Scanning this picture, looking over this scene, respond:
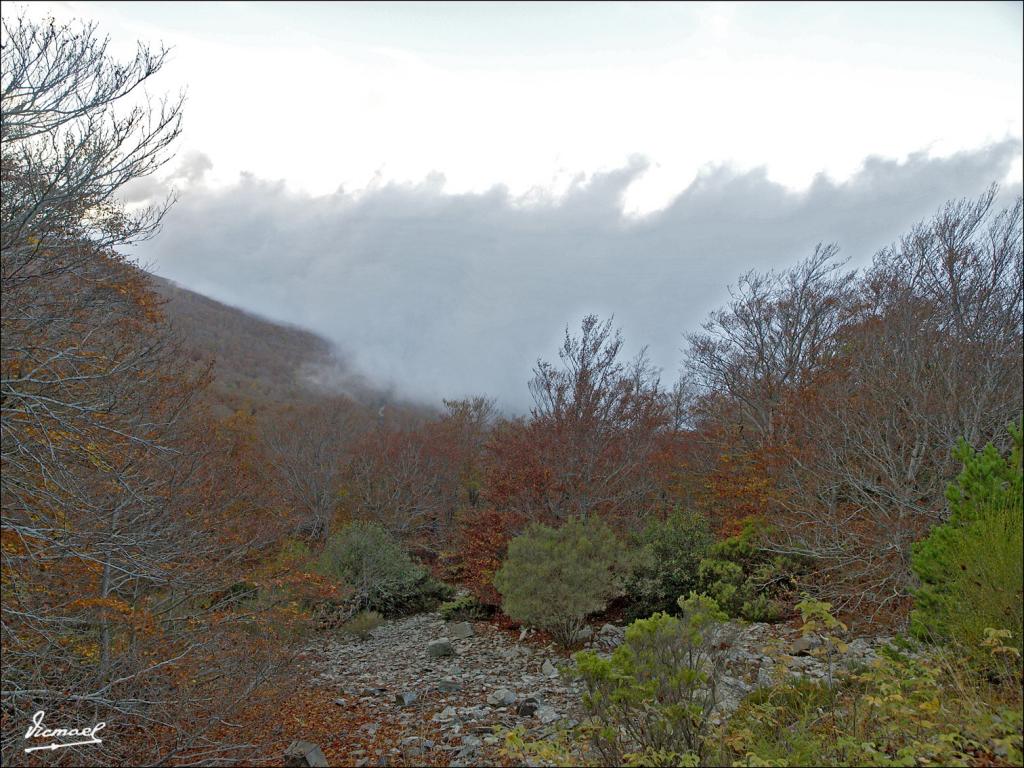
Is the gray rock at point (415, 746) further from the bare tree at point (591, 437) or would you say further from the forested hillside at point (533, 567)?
the bare tree at point (591, 437)

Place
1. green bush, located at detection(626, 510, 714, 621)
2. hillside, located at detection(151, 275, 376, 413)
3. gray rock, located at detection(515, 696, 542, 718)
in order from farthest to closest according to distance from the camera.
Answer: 1. hillside, located at detection(151, 275, 376, 413)
2. green bush, located at detection(626, 510, 714, 621)
3. gray rock, located at detection(515, 696, 542, 718)

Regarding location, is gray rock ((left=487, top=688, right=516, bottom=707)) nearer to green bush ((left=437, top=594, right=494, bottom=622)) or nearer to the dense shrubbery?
the dense shrubbery

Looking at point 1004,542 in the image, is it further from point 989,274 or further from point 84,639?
point 84,639

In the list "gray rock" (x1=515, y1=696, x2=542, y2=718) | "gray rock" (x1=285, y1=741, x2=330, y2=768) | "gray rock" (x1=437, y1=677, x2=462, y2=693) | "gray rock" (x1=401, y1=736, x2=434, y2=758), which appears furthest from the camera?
"gray rock" (x1=437, y1=677, x2=462, y2=693)

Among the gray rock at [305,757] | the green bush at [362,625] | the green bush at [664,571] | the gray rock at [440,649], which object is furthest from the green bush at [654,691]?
the green bush at [362,625]

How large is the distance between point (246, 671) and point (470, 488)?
1650 cm

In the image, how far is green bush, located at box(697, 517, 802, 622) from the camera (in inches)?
376

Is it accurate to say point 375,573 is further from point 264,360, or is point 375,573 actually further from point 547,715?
point 264,360

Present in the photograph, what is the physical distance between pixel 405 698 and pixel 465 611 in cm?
528

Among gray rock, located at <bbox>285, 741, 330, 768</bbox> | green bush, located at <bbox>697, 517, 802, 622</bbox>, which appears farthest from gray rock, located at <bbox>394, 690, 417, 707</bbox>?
green bush, located at <bbox>697, 517, 802, 622</bbox>

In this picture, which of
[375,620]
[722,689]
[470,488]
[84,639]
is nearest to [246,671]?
[84,639]

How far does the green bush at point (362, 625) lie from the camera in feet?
41.3

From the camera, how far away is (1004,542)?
442 cm

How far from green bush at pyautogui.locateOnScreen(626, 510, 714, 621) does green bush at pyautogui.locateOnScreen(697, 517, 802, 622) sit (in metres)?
0.26
